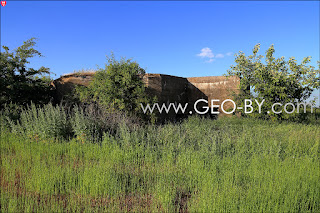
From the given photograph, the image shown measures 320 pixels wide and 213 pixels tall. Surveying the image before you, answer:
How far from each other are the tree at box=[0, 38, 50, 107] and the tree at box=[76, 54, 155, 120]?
2.75m

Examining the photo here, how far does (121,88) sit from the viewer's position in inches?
343

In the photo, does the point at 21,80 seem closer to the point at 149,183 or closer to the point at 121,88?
the point at 121,88

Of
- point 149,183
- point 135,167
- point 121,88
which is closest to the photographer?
point 149,183

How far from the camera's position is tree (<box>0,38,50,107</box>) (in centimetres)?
927

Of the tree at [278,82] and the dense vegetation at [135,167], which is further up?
the tree at [278,82]

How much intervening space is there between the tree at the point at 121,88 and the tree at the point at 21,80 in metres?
2.75

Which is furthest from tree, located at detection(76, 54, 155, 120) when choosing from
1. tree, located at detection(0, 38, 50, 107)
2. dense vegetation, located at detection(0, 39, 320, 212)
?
tree, located at detection(0, 38, 50, 107)

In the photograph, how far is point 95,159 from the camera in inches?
202

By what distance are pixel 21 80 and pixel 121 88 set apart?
13.7ft

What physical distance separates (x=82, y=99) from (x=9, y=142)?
3.77 metres

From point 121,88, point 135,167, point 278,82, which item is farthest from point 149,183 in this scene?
point 278,82

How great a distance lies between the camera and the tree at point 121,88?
8555 mm

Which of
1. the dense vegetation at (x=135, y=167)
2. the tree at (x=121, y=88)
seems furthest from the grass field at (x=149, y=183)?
the tree at (x=121, y=88)

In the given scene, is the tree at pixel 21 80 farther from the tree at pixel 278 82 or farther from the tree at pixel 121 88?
the tree at pixel 278 82
